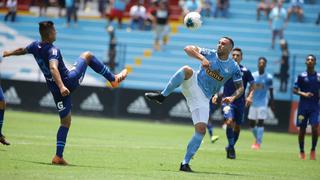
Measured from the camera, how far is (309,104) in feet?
67.8

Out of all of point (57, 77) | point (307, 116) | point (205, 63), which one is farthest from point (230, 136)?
point (57, 77)

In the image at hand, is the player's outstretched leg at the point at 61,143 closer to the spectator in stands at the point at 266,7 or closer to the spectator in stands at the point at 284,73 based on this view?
the spectator in stands at the point at 284,73

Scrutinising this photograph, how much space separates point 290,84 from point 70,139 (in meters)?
17.3

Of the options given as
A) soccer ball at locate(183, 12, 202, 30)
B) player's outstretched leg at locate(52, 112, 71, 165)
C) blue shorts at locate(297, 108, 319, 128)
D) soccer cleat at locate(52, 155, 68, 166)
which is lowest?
blue shorts at locate(297, 108, 319, 128)

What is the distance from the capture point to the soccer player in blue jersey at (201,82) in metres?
14.4

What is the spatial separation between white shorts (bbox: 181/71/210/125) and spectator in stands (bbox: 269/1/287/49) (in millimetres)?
25680

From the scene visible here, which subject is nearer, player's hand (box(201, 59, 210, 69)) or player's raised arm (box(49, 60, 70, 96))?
player's raised arm (box(49, 60, 70, 96))

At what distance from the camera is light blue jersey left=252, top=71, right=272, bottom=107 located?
81.8 feet

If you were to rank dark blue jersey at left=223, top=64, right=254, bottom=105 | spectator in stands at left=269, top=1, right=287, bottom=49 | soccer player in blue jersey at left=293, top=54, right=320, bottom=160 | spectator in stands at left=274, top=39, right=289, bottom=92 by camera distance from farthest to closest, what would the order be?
spectator in stands at left=269, top=1, right=287, bottom=49 < spectator in stands at left=274, top=39, right=289, bottom=92 < soccer player in blue jersey at left=293, top=54, right=320, bottom=160 < dark blue jersey at left=223, top=64, right=254, bottom=105

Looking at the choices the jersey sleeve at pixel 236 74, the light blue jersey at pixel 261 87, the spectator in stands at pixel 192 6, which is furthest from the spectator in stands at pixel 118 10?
the jersey sleeve at pixel 236 74

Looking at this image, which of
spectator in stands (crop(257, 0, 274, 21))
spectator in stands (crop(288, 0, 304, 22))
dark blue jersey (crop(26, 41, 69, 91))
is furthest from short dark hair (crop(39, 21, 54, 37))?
spectator in stands (crop(257, 0, 274, 21))

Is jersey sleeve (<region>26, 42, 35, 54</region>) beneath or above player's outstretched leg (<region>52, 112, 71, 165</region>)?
above

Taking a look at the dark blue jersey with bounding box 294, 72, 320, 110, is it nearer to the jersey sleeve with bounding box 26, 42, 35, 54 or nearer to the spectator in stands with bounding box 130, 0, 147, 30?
the jersey sleeve with bounding box 26, 42, 35, 54

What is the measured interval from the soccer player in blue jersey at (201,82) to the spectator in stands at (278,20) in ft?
82.5
